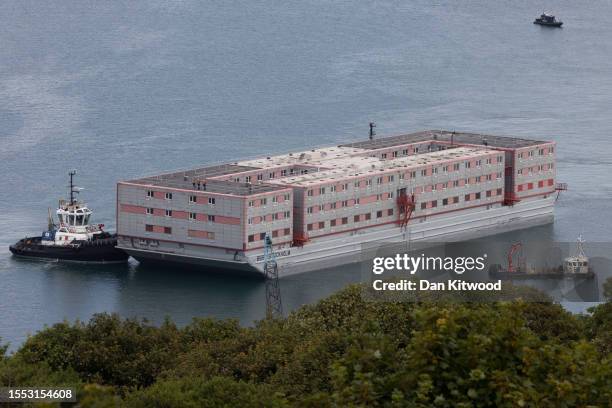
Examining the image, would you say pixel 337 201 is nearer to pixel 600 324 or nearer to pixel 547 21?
pixel 600 324

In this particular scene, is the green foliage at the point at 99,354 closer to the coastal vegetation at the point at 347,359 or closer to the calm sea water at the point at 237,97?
the coastal vegetation at the point at 347,359

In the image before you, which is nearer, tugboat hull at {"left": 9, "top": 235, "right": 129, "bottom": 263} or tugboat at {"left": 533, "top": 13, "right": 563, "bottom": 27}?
tugboat hull at {"left": 9, "top": 235, "right": 129, "bottom": 263}

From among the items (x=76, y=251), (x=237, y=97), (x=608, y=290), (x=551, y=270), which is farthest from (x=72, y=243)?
(x=237, y=97)

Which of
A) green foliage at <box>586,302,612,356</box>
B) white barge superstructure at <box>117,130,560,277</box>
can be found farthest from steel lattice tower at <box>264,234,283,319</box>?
green foliage at <box>586,302,612,356</box>

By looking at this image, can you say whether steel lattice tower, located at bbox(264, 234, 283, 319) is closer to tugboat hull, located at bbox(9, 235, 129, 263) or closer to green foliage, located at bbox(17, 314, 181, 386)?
tugboat hull, located at bbox(9, 235, 129, 263)

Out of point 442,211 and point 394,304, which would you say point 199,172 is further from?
point 394,304

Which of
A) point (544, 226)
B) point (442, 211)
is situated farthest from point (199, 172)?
point (544, 226)
